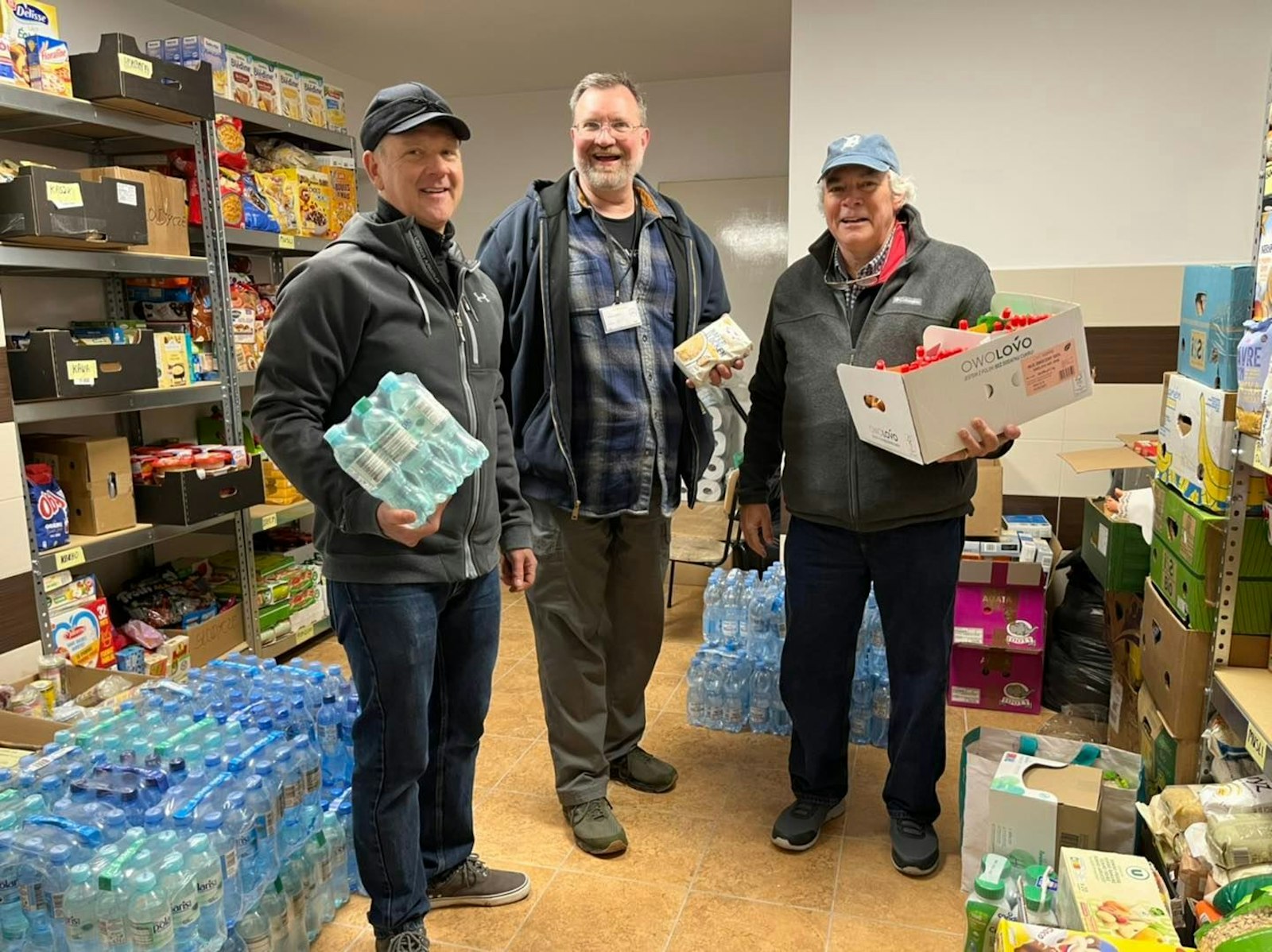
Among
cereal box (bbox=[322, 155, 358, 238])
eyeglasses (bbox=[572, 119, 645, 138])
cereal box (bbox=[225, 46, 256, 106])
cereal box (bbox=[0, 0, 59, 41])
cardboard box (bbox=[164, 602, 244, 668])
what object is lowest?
cardboard box (bbox=[164, 602, 244, 668])

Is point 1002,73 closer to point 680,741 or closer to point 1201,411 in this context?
point 1201,411

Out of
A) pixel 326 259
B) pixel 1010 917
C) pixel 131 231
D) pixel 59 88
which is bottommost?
pixel 1010 917

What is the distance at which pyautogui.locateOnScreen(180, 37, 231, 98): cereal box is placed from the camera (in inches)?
134

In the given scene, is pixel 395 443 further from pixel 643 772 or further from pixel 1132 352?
pixel 1132 352

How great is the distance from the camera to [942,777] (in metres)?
2.85

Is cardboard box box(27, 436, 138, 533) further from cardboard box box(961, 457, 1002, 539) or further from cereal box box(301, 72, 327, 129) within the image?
cardboard box box(961, 457, 1002, 539)

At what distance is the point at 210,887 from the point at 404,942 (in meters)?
0.42

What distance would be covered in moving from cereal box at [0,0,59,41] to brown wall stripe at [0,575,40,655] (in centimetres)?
166

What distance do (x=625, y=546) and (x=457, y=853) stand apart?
0.89 metres

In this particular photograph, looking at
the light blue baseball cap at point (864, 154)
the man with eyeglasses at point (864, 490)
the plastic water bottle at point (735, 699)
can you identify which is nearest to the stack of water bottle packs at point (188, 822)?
the man with eyeglasses at point (864, 490)

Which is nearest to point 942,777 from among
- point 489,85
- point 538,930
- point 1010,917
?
point 1010,917

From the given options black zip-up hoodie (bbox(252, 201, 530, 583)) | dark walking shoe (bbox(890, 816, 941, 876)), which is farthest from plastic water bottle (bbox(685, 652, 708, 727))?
black zip-up hoodie (bbox(252, 201, 530, 583))

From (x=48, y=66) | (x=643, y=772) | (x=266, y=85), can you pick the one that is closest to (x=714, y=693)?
(x=643, y=772)

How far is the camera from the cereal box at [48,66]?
2787 millimetres
